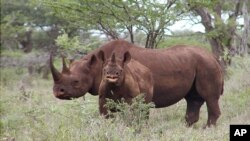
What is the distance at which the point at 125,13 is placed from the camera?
12.1 metres

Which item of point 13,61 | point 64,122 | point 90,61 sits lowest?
point 13,61

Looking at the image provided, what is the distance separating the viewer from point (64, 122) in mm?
6930

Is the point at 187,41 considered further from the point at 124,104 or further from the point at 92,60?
the point at 124,104

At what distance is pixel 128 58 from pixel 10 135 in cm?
228

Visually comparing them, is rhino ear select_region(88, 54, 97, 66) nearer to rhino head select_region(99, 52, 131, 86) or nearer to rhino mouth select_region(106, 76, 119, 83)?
rhino head select_region(99, 52, 131, 86)

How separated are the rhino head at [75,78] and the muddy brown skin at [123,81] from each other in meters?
0.23

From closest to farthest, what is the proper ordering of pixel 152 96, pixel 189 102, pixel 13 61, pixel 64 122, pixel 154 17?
pixel 64 122 → pixel 152 96 → pixel 189 102 → pixel 154 17 → pixel 13 61

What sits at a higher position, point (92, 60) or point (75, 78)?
point (92, 60)

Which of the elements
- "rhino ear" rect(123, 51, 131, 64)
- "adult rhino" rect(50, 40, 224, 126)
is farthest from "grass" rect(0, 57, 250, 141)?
"rhino ear" rect(123, 51, 131, 64)

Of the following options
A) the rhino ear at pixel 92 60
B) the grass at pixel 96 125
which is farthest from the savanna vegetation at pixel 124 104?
the rhino ear at pixel 92 60

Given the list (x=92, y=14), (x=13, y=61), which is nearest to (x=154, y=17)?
(x=92, y=14)

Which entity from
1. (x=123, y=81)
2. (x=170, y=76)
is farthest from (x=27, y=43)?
(x=123, y=81)

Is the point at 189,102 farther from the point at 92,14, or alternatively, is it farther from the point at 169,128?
the point at 92,14

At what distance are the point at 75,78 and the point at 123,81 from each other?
2.50 ft
